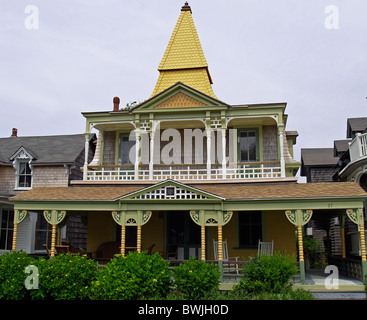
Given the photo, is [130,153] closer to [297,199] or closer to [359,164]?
[297,199]

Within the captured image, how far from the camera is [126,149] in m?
19.2

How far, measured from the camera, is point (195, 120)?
58.2ft

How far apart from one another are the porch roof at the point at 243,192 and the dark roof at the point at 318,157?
39.6 feet

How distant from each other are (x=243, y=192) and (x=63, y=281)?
7086mm

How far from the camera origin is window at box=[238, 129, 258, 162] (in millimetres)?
18078

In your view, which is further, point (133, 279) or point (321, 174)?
point (321, 174)

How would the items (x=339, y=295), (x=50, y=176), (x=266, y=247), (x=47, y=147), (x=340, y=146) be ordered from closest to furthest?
1. (x=339, y=295)
2. (x=266, y=247)
3. (x=50, y=176)
4. (x=47, y=147)
5. (x=340, y=146)

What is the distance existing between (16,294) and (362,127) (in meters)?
18.1

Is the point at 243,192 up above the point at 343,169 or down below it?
below

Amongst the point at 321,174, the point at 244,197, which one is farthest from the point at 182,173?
the point at 321,174

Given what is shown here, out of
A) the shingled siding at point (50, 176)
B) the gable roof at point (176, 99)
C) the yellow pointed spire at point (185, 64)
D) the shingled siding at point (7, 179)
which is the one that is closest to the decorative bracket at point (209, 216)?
the gable roof at point (176, 99)

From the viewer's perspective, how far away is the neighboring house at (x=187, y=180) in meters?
14.3

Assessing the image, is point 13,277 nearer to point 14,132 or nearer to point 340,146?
point 340,146
